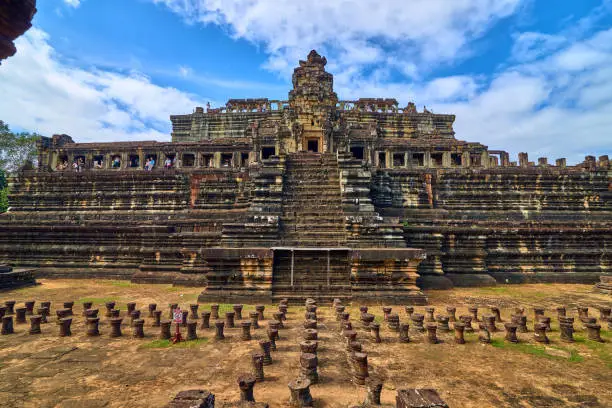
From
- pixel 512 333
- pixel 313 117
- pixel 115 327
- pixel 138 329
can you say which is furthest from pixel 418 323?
pixel 313 117

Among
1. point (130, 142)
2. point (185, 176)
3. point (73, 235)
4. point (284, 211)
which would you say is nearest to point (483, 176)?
point (284, 211)

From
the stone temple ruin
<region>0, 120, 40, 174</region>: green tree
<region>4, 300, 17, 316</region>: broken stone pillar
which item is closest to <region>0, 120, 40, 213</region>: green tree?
<region>0, 120, 40, 174</region>: green tree

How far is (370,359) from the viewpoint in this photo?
554 cm

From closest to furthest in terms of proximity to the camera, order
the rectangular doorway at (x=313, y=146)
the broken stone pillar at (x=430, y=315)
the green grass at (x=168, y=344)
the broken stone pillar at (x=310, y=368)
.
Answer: the broken stone pillar at (x=310, y=368) → the green grass at (x=168, y=344) → the broken stone pillar at (x=430, y=315) → the rectangular doorway at (x=313, y=146)

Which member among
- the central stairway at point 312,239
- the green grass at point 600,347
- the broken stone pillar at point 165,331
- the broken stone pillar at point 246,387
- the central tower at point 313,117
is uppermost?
the central tower at point 313,117

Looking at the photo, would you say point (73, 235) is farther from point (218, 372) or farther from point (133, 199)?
point (218, 372)

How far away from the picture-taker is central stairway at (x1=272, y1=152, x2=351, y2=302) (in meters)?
9.80

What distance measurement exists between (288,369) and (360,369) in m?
1.17

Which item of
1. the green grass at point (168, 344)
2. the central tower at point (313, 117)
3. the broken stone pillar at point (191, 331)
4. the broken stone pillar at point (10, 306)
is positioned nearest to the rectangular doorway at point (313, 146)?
the central tower at point (313, 117)

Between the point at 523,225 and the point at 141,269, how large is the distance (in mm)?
17017

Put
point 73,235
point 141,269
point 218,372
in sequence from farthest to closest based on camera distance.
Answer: point 73,235 → point 141,269 → point 218,372

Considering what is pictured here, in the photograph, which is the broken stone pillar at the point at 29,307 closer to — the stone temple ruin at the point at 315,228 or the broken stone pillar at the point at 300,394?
the stone temple ruin at the point at 315,228

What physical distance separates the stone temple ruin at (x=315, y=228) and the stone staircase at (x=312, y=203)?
0.18ft

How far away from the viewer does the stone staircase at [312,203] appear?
37.0 ft
